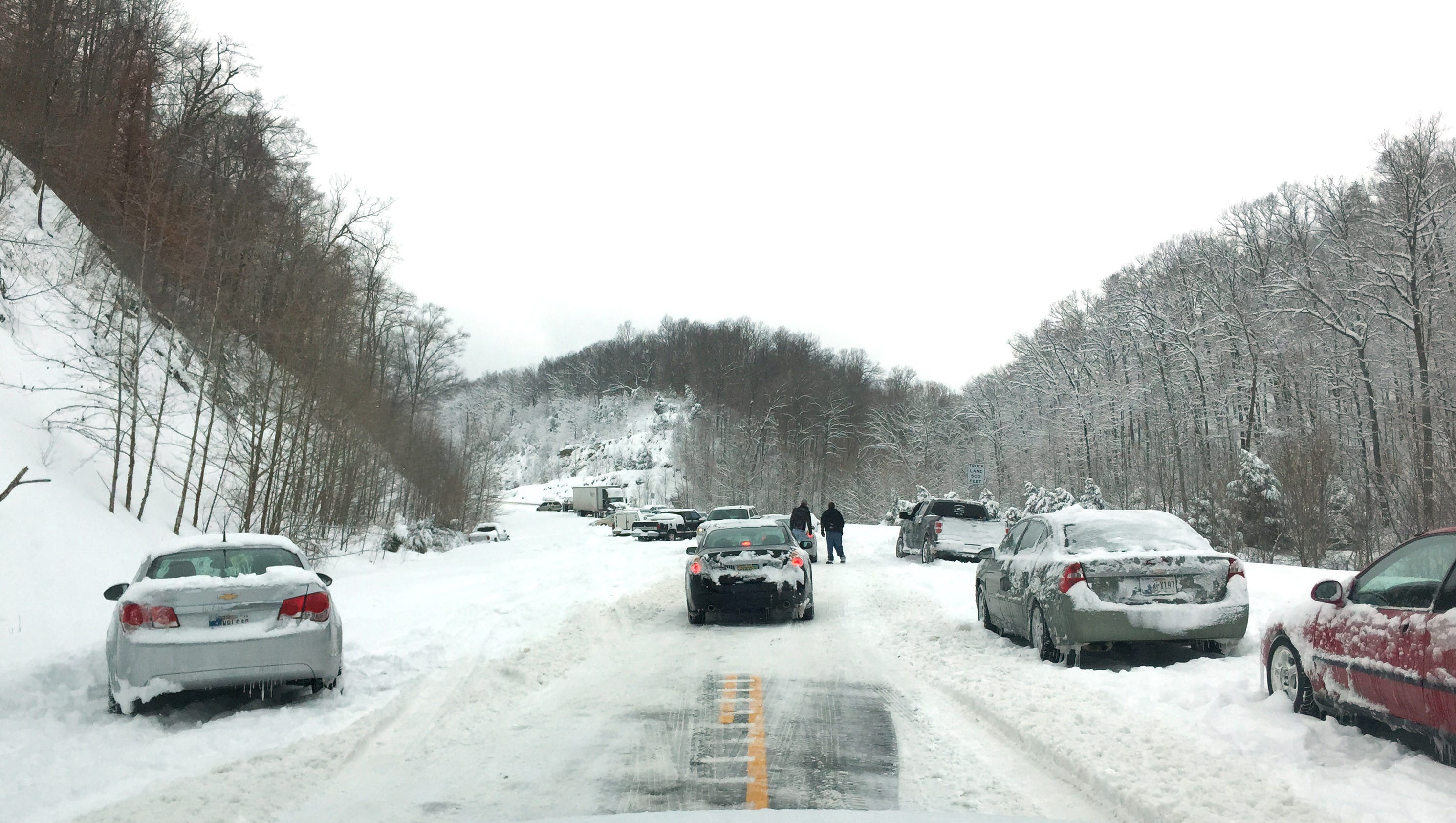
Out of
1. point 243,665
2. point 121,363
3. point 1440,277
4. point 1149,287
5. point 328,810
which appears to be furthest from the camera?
point 1149,287

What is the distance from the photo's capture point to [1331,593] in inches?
254

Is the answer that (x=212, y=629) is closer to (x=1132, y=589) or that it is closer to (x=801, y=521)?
(x=1132, y=589)

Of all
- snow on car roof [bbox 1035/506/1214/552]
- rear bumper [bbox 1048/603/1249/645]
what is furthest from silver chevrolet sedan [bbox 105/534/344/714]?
snow on car roof [bbox 1035/506/1214/552]

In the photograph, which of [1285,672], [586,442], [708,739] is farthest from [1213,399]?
[586,442]

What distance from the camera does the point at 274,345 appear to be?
79.7 feet

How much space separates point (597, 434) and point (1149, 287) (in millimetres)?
107096

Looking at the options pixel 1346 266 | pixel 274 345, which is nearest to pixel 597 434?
pixel 1346 266

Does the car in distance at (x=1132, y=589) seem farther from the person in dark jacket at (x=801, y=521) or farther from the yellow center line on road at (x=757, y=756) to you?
the person in dark jacket at (x=801, y=521)

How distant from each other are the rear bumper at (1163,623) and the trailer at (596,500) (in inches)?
2922

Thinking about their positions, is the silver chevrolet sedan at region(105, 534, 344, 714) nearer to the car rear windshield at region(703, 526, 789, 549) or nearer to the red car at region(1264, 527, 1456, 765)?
the car rear windshield at region(703, 526, 789, 549)

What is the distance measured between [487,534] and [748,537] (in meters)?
39.7

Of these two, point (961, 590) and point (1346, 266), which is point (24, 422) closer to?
point (961, 590)

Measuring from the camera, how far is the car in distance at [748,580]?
14070mm

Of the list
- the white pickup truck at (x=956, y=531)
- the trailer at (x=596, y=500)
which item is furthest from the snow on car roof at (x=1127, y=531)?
the trailer at (x=596, y=500)
